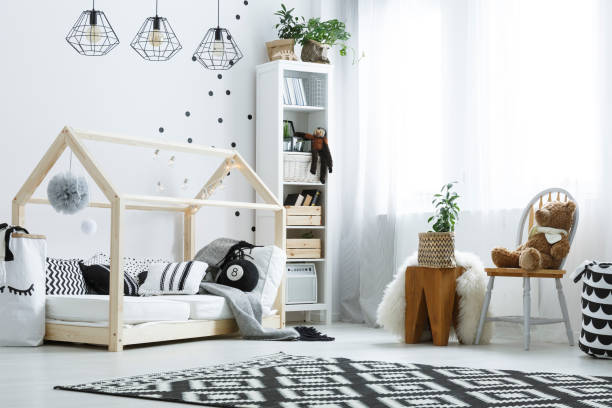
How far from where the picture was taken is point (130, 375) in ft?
10.2

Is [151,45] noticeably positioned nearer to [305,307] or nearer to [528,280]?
[305,307]

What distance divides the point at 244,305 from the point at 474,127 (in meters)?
1.64

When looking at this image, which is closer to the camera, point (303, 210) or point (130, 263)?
point (130, 263)

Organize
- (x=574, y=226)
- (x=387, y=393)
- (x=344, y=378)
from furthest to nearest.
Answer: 1. (x=574, y=226)
2. (x=344, y=378)
3. (x=387, y=393)

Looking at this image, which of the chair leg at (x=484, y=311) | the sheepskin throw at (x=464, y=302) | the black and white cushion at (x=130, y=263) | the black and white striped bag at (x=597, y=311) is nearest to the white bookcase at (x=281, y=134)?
the black and white cushion at (x=130, y=263)

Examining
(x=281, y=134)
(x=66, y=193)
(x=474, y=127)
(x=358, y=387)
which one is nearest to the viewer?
(x=358, y=387)

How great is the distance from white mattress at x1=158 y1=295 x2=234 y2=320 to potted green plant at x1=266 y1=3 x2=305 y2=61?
184cm

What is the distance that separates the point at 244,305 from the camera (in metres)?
4.61

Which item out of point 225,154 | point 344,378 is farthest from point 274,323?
point 344,378

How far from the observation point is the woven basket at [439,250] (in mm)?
4309

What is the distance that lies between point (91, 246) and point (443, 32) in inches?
96.5

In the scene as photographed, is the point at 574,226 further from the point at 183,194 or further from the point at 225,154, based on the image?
the point at 183,194

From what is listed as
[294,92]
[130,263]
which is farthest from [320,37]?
[130,263]

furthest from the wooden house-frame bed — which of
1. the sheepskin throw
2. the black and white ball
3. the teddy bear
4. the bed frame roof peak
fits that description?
the teddy bear
